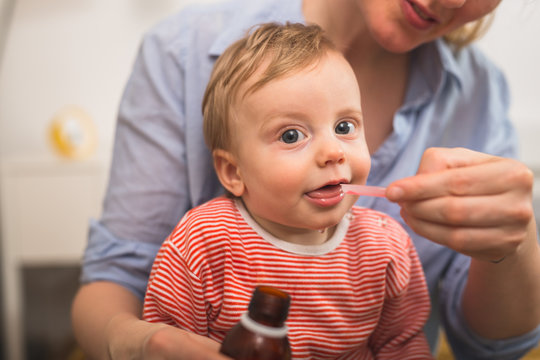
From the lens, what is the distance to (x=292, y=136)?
A: 0.43 m

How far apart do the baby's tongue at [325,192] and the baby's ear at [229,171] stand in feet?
0.24

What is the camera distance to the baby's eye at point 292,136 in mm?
426

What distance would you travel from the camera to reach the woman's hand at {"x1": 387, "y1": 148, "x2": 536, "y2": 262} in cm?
39

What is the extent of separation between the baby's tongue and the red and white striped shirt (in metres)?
0.06

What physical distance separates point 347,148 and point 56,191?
1.33m

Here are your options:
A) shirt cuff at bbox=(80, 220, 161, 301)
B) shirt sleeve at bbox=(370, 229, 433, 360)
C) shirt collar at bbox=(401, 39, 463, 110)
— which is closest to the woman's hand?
shirt sleeve at bbox=(370, 229, 433, 360)

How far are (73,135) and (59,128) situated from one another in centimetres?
4

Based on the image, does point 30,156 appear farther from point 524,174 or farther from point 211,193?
point 524,174

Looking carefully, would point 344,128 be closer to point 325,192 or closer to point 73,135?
point 325,192

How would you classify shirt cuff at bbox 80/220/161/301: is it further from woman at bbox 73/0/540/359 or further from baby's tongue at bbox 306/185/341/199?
baby's tongue at bbox 306/185/341/199

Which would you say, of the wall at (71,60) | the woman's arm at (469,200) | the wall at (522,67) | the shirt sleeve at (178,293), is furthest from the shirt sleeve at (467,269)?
the wall at (71,60)

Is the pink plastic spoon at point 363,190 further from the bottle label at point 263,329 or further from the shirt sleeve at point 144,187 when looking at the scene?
the shirt sleeve at point 144,187

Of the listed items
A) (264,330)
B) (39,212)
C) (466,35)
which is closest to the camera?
(264,330)

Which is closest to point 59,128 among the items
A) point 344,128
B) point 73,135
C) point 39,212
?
point 73,135
